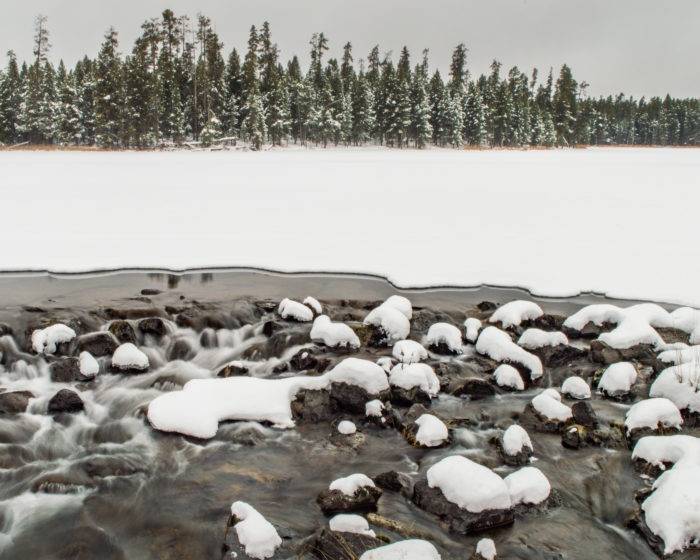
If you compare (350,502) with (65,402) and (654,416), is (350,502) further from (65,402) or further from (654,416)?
(65,402)

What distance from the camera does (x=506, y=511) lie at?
4.86m

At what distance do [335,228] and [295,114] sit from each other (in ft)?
222

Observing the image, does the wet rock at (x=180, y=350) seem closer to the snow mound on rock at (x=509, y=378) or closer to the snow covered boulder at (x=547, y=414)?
the snow mound on rock at (x=509, y=378)

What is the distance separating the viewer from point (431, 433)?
6258 millimetres

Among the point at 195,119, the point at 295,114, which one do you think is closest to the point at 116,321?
the point at 195,119

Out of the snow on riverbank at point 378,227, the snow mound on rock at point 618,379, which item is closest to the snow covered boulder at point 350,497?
the snow mound on rock at point 618,379

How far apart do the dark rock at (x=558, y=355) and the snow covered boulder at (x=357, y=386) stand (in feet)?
9.85

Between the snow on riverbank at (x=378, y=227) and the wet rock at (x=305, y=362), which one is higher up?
the snow on riverbank at (x=378, y=227)

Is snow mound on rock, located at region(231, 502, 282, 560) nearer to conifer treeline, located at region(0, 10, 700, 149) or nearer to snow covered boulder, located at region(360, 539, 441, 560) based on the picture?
snow covered boulder, located at region(360, 539, 441, 560)

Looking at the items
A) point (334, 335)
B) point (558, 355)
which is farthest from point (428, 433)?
point (558, 355)

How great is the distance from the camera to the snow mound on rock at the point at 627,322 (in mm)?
8891

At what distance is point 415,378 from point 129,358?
171 inches

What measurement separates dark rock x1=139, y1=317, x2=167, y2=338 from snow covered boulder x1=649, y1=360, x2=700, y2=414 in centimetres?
768

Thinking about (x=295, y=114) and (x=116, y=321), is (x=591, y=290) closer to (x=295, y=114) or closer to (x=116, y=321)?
(x=116, y=321)
